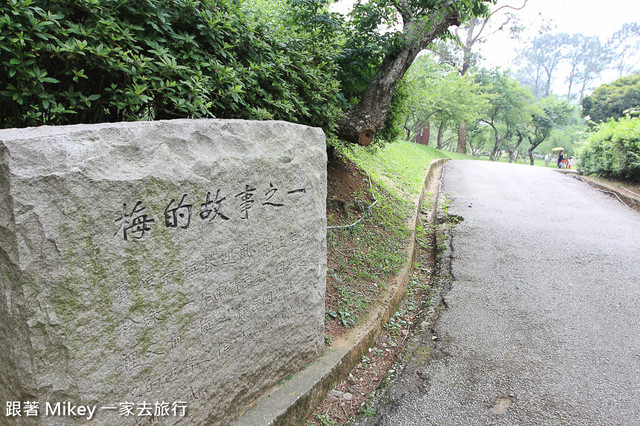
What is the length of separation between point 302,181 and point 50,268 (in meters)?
1.56

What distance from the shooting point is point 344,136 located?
5.68 metres

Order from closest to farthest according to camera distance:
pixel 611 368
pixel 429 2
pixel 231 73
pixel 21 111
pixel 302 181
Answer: pixel 21 111, pixel 302 181, pixel 231 73, pixel 611 368, pixel 429 2

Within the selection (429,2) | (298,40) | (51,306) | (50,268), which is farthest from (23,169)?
(429,2)

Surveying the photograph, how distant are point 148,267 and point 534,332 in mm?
3602

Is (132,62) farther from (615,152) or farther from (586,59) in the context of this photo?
(586,59)

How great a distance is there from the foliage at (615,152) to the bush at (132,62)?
11.5 m

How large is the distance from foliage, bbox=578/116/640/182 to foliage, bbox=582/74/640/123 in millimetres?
12047

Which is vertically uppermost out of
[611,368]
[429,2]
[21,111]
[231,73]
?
[429,2]

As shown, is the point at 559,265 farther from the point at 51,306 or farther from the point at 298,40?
the point at 51,306

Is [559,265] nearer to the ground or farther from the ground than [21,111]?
nearer to the ground

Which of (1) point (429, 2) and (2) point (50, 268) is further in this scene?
(1) point (429, 2)

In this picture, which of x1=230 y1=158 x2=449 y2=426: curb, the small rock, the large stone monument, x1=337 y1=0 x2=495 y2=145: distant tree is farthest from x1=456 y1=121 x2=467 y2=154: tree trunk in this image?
the large stone monument

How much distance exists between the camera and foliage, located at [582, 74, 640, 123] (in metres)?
23.2

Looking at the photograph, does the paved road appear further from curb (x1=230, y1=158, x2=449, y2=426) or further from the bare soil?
curb (x1=230, y1=158, x2=449, y2=426)
